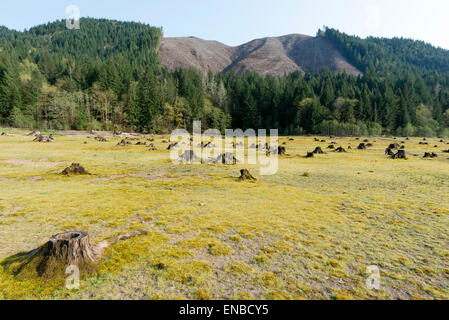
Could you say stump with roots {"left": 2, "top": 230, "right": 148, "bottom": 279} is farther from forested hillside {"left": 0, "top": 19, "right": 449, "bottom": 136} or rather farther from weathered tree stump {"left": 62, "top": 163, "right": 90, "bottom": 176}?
forested hillside {"left": 0, "top": 19, "right": 449, "bottom": 136}

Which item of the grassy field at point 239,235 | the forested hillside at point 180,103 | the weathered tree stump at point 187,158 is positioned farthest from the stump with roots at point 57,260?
the forested hillside at point 180,103

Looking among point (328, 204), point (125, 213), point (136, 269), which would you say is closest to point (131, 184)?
point (125, 213)

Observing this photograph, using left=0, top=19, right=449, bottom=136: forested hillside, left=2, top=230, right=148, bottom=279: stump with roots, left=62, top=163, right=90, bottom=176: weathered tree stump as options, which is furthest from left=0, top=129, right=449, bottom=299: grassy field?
left=0, top=19, right=449, bottom=136: forested hillside

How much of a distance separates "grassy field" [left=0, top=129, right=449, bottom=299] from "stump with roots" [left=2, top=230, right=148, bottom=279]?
0.24m

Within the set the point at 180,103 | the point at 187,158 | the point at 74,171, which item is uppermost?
the point at 180,103

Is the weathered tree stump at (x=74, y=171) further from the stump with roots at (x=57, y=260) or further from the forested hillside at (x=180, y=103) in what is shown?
the forested hillside at (x=180, y=103)

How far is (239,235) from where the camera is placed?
10.1m

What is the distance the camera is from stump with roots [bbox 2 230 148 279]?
6.54 m

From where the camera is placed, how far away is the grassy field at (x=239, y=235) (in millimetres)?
6402

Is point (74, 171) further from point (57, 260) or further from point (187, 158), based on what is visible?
point (57, 260)

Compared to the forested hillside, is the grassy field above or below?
below

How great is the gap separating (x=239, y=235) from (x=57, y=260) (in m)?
6.83

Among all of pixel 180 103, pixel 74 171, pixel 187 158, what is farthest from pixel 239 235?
pixel 180 103
